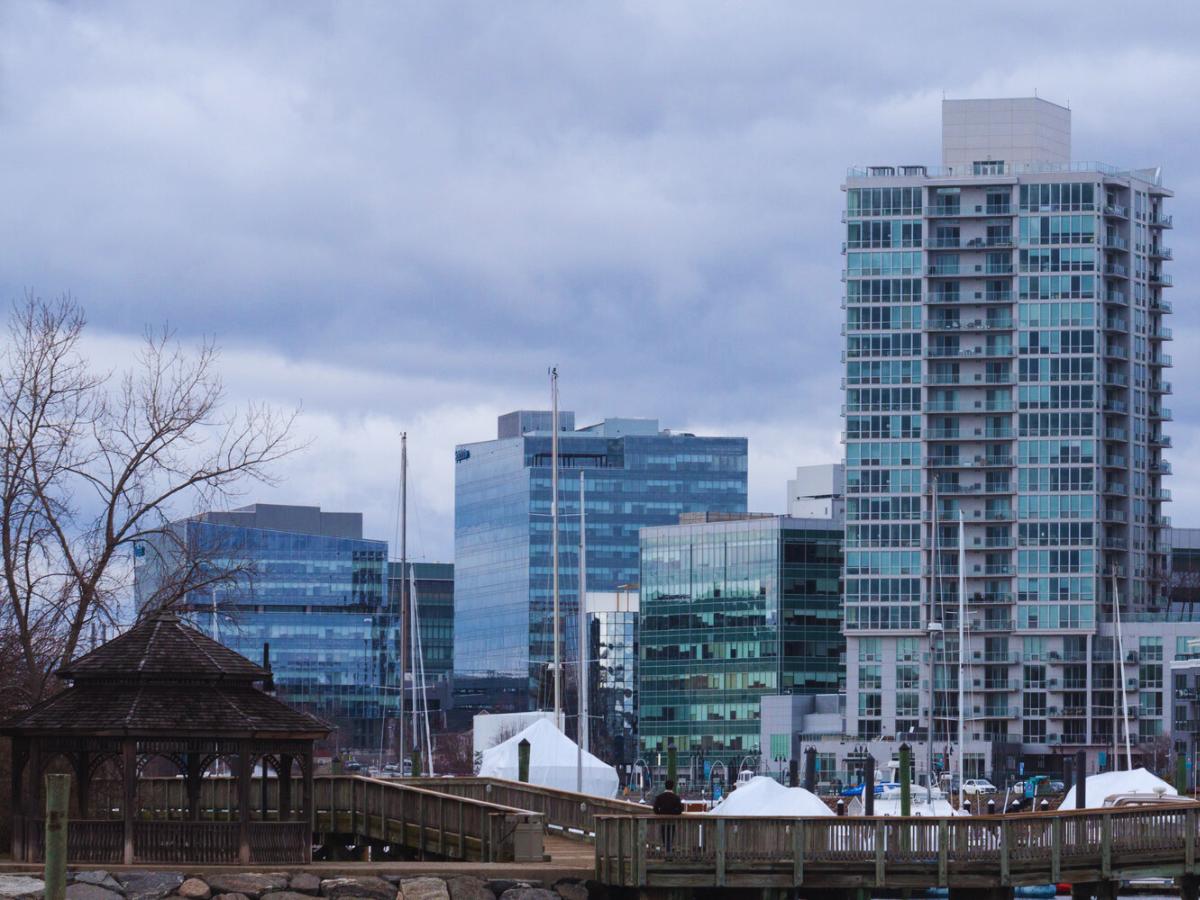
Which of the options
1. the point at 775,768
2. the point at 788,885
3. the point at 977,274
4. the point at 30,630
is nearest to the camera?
the point at 788,885

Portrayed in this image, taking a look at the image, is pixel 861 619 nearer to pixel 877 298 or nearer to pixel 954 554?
pixel 954 554

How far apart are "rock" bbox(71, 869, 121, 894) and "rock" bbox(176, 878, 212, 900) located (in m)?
1.24

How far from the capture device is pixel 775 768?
7564 inches

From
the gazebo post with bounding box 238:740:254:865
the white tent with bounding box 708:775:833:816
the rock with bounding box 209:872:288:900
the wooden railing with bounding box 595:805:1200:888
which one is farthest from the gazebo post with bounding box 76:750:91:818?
the white tent with bounding box 708:775:833:816

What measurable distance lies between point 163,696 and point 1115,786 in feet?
143

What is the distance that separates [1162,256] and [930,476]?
25980mm

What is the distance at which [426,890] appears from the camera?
45.1m

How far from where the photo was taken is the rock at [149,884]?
147 feet

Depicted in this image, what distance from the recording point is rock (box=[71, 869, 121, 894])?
147 ft

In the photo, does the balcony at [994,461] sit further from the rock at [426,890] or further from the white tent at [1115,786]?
the rock at [426,890]

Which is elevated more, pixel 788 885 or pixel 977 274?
pixel 977 274

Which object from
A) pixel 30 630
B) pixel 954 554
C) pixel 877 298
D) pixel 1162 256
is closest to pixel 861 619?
pixel 954 554

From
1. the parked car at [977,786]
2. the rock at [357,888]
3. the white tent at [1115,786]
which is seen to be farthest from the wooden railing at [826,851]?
the parked car at [977,786]

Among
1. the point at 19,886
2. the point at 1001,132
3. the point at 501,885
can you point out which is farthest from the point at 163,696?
the point at 1001,132
